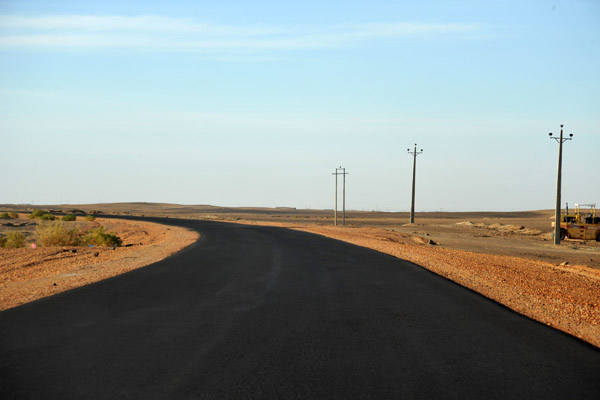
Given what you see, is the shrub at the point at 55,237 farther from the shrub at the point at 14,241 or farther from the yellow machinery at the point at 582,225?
the yellow machinery at the point at 582,225

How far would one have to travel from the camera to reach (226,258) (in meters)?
19.4

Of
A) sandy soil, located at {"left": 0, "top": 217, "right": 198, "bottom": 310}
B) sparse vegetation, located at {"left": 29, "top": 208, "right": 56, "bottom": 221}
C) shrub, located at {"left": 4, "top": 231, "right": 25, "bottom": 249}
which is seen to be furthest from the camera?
sparse vegetation, located at {"left": 29, "top": 208, "right": 56, "bottom": 221}

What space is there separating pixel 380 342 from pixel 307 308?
2.66 metres

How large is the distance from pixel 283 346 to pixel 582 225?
36736 mm

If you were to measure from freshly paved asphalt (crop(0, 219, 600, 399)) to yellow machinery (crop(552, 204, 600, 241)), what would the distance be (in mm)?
29814

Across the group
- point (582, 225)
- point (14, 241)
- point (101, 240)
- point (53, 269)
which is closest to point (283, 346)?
point (53, 269)

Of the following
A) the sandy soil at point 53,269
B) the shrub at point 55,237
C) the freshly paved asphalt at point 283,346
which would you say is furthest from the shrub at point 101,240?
the freshly paved asphalt at point 283,346

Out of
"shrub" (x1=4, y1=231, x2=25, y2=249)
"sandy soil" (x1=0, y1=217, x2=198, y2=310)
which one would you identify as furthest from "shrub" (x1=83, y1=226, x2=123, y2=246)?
"shrub" (x1=4, y1=231, x2=25, y2=249)

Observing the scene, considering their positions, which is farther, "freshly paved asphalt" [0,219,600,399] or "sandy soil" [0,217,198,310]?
"sandy soil" [0,217,198,310]

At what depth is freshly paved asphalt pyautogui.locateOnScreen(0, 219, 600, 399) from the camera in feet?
17.9

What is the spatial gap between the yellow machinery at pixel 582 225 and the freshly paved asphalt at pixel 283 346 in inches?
1174

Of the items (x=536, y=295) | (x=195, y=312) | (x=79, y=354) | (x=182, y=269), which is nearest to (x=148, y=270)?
(x=182, y=269)

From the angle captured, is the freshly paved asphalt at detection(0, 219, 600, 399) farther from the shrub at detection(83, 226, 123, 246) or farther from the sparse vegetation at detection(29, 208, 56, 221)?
the sparse vegetation at detection(29, 208, 56, 221)

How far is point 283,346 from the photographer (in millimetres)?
7039
